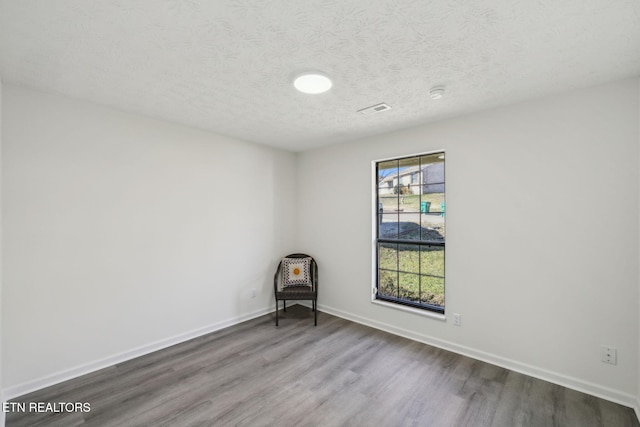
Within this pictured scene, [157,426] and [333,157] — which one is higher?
[333,157]

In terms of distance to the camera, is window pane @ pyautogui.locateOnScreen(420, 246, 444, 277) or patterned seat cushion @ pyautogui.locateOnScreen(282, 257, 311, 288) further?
patterned seat cushion @ pyautogui.locateOnScreen(282, 257, 311, 288)

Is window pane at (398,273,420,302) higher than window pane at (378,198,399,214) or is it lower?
lower

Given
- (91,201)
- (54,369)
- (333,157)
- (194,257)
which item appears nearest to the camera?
(54,369)

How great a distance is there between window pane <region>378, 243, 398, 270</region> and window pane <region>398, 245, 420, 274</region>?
0.06m

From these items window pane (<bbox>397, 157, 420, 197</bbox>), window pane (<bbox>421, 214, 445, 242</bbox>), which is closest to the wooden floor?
window pane (<bbox>421, 214, 445, 242</bbox>)

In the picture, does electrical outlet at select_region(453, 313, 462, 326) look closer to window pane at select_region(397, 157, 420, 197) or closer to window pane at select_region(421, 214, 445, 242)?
window pane at select_region(421, 214, 445, 242)

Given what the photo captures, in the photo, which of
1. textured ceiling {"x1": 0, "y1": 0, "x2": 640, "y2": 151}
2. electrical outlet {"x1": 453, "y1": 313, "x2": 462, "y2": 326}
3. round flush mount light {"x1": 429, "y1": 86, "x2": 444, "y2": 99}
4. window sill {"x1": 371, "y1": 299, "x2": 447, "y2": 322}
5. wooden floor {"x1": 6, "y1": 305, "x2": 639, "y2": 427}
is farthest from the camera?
window sill {"x1": 371, "y1": 299, "x2": 447, "y2": 322}

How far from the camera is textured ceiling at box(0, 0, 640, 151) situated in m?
1.39

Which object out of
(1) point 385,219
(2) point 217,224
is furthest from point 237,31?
(1) point 385,219

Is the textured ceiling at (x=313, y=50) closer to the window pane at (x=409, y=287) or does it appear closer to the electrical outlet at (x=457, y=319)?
the window pane at (x=409, y=287)

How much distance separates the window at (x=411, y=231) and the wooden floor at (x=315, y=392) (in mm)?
641

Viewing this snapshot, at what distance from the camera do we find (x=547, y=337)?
238 centimetres

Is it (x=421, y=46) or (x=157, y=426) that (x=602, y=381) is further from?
(x=157, y=426)

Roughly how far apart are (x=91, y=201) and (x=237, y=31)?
209 centimetres
